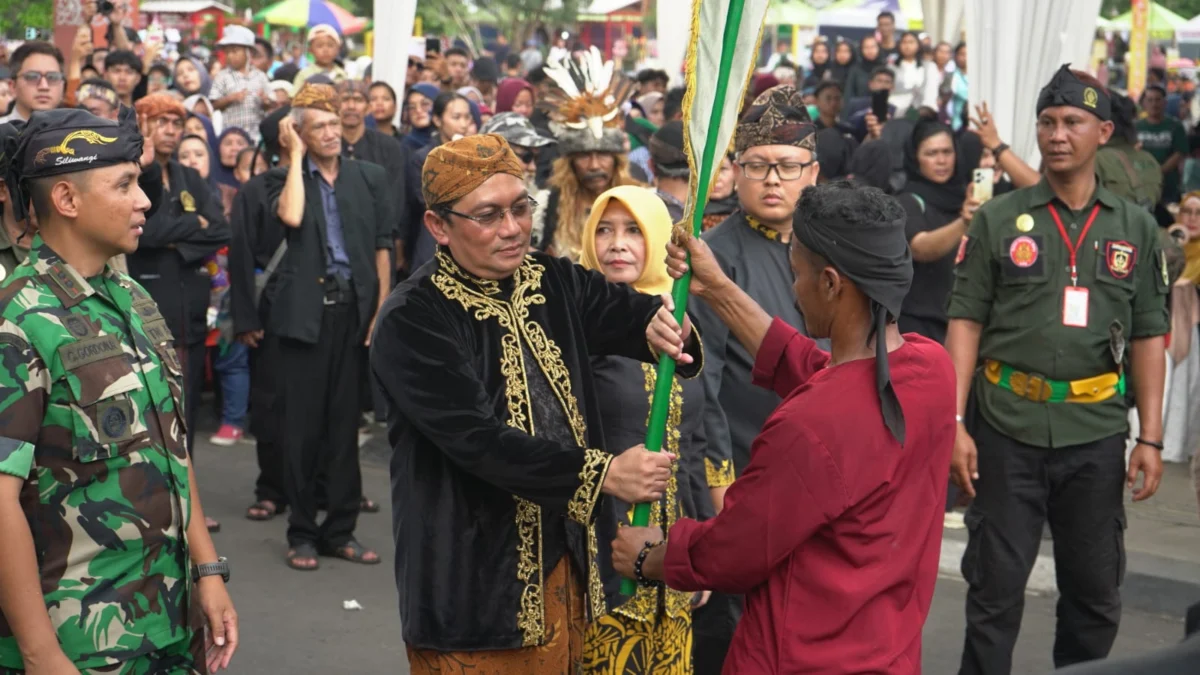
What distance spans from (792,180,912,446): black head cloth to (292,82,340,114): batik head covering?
4.71m

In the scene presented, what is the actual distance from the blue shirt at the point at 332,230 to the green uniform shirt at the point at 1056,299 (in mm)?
3395

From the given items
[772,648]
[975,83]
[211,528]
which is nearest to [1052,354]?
[772,648]

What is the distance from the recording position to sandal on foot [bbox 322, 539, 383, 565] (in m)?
7.24

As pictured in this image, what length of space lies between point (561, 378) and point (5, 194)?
170 centimetres

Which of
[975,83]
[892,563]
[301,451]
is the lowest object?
[301,451]

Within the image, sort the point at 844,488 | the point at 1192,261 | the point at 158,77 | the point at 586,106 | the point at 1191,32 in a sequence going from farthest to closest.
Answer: the point at 1191,32
the point at 158,77
the point at 1192,261
the point at 586,106
the point at 844,488

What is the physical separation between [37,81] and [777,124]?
5.02 m

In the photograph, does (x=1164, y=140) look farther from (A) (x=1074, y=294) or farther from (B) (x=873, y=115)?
(A) (x=1074, y=294)

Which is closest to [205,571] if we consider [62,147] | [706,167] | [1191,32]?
[62,147]

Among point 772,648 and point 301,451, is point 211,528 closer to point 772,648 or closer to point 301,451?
point 301,451

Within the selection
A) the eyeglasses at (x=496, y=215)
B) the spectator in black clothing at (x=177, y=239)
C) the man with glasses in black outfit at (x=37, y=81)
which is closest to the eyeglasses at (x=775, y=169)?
the eyeglasses at (x=496, y=215)

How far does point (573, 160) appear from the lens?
6008mm

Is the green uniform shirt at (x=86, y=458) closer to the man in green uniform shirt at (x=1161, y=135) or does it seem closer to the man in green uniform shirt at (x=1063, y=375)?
the man in green uniform shirt at (x=1063, y=375)

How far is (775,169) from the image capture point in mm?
4879
